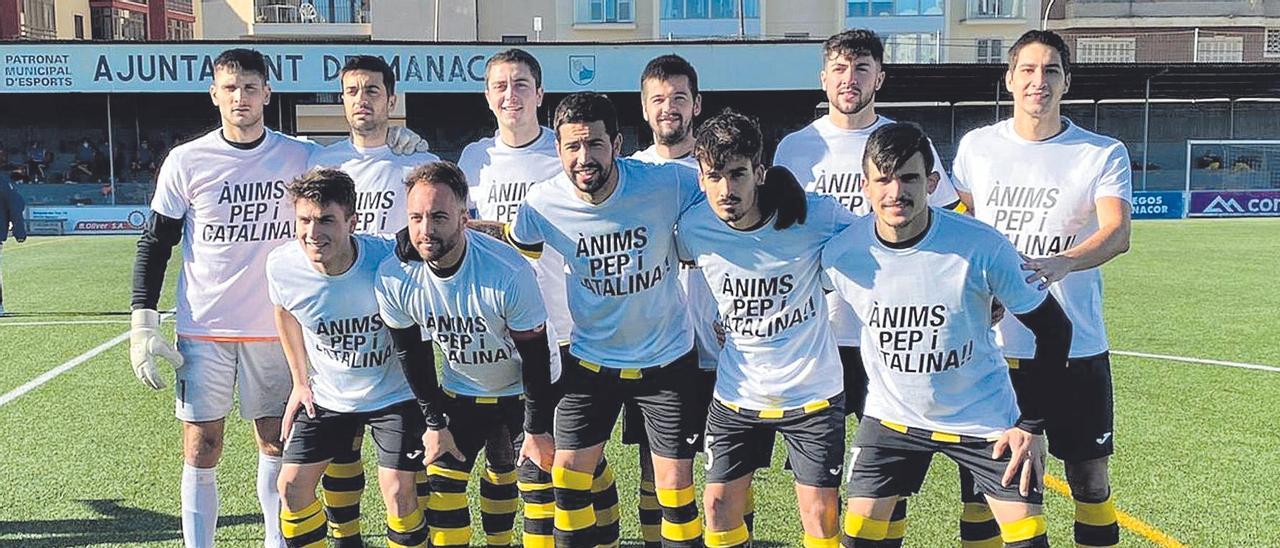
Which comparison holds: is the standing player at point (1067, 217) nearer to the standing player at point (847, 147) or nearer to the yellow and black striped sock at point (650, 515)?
the standing player at point (847, 147)

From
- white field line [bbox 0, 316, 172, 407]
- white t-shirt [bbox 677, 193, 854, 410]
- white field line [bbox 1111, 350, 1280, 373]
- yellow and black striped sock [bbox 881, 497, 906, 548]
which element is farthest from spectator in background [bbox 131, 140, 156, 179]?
yellow and black striped sock [bbox 881, 497, 906, 548]

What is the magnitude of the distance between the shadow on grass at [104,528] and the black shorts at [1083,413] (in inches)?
143

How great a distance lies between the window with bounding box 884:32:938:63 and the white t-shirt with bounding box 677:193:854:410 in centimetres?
3868

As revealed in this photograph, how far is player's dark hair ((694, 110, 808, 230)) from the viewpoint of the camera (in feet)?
11.5

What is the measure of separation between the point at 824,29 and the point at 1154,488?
142ft

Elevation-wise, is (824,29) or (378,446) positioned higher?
(824,29)

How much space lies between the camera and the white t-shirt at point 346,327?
3977 millimetres

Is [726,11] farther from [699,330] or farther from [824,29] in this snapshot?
[699,330]

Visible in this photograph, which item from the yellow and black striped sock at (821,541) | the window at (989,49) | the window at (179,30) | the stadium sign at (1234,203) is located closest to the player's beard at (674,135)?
the yellow and black striped sock at (821,541)

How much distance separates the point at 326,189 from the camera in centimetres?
385

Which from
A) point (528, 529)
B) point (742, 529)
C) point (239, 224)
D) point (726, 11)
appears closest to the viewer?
point (742, 529)

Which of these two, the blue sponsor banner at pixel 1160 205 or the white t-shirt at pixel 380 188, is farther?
the blue sponsor banner at pixel 1160 205

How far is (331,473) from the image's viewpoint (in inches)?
169

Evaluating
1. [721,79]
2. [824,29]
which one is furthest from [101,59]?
[824,29]
